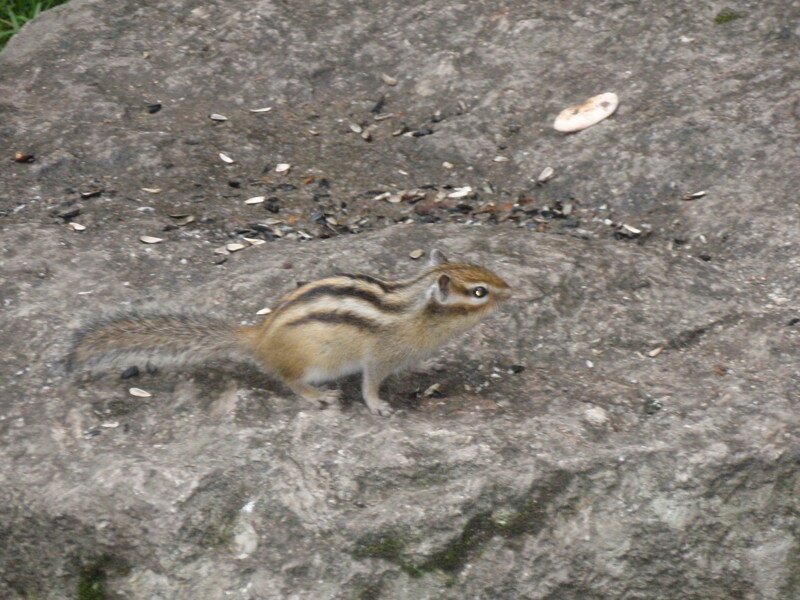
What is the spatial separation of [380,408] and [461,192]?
6.99 ft

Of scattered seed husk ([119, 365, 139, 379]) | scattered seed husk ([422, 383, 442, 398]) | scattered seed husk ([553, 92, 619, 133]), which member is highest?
scattered seed husk ([119, 365, 139, 379])

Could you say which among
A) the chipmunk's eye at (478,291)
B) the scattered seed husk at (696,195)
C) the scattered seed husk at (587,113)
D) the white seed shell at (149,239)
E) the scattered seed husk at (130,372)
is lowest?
the scattered seed husk at (696,195)

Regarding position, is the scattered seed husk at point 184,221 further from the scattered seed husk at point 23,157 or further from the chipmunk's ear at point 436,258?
the chipmunk's ear at point 436,258

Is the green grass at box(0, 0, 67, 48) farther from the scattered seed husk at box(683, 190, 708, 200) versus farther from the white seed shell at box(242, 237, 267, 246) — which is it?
the scattered seed husk at box(683, 190, 708, 200)

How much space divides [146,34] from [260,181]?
1801 millimetres

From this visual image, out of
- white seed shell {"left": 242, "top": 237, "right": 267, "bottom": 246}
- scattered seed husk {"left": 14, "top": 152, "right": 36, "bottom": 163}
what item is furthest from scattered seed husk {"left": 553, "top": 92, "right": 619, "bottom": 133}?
scattered seed husk {"left": 14, "top": 152, "right": 36, "bottom": 163}

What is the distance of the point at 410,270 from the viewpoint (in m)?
5.76

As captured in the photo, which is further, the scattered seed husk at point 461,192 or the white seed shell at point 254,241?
the scattered seed husk at point 461,192

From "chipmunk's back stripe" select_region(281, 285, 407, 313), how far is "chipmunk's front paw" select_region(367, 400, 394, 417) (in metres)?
0.37

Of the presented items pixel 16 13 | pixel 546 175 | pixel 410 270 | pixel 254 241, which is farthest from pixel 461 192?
pixel 16 13

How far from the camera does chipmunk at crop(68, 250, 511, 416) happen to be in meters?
4.89

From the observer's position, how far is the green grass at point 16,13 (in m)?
9.20

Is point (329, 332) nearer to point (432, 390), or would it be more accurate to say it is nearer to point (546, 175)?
point (432, 390)

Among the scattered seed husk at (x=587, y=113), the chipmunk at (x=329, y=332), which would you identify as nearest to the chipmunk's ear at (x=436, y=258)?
the chipmunk at (x=329, y=332)
